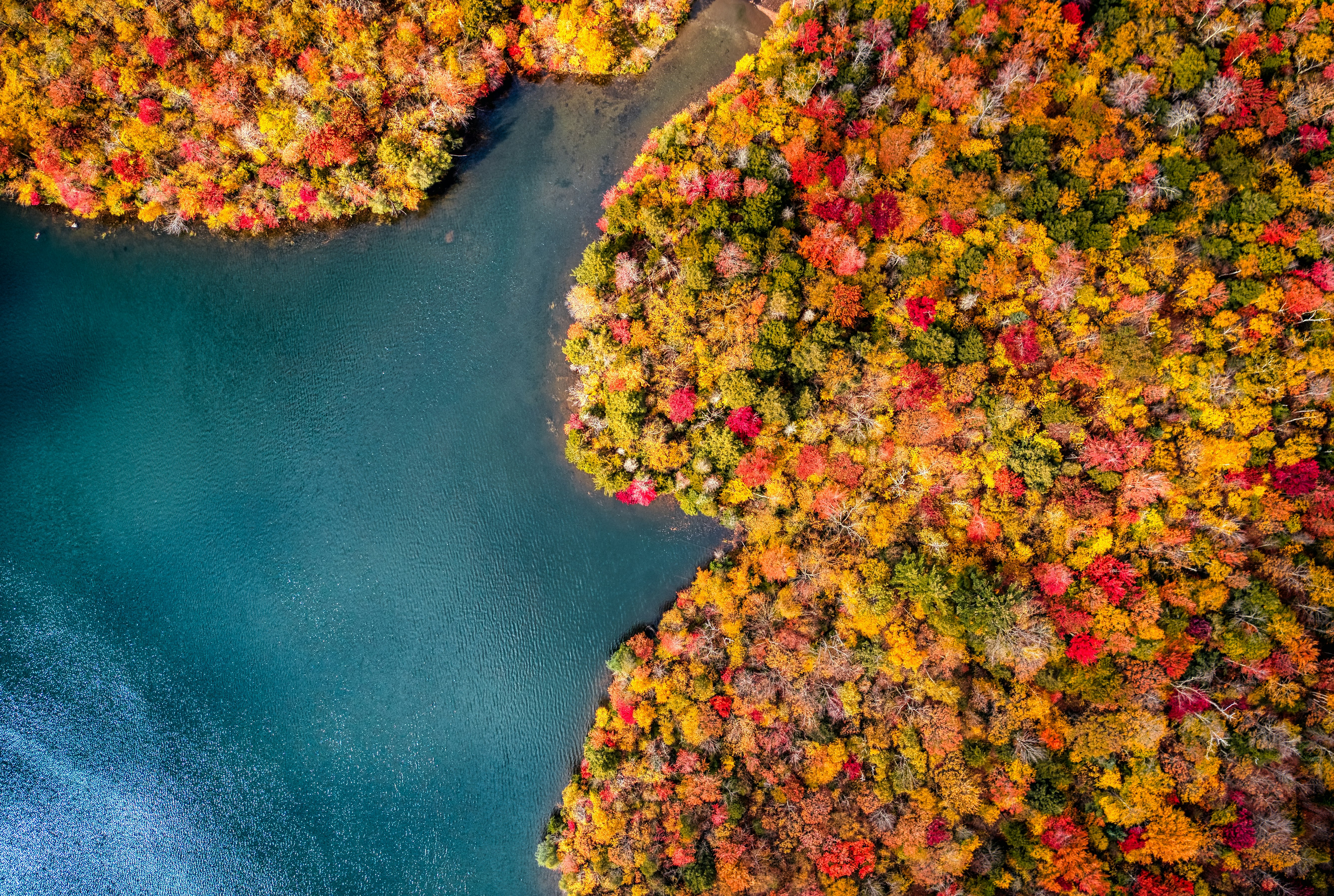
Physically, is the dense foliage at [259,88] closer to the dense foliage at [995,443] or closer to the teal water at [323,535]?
the teal water at [323,535]

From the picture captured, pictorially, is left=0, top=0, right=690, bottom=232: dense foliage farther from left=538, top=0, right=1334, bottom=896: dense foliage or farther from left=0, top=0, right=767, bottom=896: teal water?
left=538, top=0, right=1334, bottom=896: dense foliage

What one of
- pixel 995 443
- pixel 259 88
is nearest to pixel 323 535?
pixel 259 88

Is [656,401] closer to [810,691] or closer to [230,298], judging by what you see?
[810,691]

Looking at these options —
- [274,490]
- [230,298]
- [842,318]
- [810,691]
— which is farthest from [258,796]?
[842,318]

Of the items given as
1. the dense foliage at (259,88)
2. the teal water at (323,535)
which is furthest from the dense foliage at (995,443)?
the dense foliage at (259,88)

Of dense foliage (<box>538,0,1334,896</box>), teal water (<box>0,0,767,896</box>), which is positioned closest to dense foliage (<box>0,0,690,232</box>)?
teal water (<box>0,0,767,896</box>)

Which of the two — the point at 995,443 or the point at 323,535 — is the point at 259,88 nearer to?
the point at 323,535
